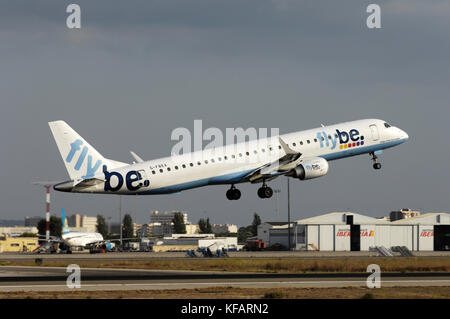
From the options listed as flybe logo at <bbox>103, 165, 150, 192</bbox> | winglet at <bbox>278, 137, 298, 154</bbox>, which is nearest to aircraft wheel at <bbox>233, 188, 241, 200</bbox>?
winglet at <bbox>278, 137, 298, 154</bbox>

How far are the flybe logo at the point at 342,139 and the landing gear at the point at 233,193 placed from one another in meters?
10.3

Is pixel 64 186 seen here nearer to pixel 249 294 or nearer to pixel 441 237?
pixel 249 294

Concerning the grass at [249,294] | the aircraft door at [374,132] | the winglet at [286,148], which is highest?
the aircraft door at [374,132]

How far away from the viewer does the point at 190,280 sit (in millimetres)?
54250

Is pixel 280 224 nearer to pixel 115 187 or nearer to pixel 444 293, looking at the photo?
pixel 115 187

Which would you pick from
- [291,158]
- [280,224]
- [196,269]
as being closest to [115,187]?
[196,269]

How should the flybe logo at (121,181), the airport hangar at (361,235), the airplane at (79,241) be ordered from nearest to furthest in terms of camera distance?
the flybe logo at (121,181) < the airplane at (79,241) < the airport hangar at (361,235)

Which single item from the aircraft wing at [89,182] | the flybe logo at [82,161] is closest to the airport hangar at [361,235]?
the flybe logo at [82,161]

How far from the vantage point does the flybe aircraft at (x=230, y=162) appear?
2717 inches

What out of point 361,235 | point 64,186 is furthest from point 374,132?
point 361,235

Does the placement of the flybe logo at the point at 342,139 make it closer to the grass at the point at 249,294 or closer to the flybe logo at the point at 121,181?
the flybe logo at the point at 121,181

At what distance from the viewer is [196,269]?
68.9 m

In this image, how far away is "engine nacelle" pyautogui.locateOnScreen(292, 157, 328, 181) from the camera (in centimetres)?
7519

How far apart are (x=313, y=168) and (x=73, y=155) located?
77.1 feet
